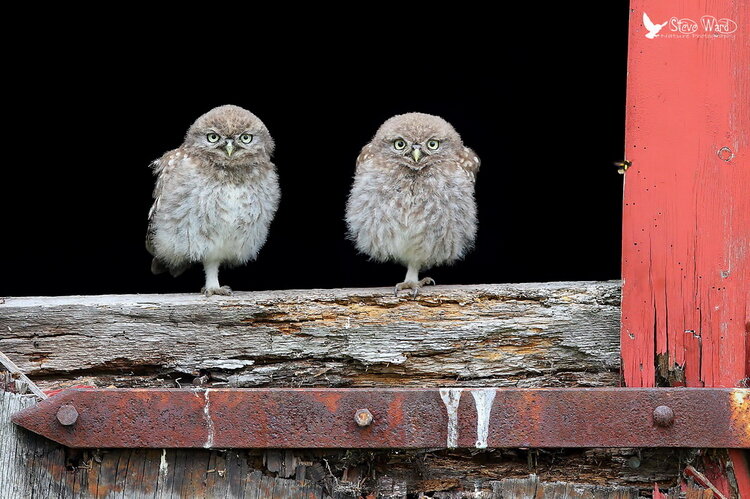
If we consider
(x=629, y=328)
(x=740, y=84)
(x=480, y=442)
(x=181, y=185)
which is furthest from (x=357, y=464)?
(x=181, y=185)

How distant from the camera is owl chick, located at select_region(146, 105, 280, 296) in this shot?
417 cm

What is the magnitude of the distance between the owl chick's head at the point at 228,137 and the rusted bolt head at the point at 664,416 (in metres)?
2.35

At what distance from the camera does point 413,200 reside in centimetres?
403

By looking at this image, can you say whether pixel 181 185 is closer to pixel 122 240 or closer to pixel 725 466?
pixel 725 466

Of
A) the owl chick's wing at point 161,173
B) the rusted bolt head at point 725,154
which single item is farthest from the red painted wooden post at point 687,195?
the owl chick's wing at point 161,173

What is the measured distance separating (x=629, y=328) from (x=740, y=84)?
728mm

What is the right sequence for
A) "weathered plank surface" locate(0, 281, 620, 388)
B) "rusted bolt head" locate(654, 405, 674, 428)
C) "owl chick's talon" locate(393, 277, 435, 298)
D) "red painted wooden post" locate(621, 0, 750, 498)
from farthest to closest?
"owl chick's talon" locate(393, 277, 435, 298)
"weathered plank surface" locate(0, 281, 620, 388)
"red painted wooden post" locate(621, 0, 750, 498)
"rusted bolt head" locate(654, 405, 674, 428)

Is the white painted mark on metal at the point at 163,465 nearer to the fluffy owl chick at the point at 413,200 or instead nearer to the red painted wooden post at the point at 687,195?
the red painted wooden post at the point at 687,195

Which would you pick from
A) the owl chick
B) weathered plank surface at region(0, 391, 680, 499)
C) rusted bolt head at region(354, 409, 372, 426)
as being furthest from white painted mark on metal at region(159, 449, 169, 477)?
the owl chick

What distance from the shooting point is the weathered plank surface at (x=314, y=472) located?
2.54m

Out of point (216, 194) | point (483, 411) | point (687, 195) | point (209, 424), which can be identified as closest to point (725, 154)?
point (687, 195)

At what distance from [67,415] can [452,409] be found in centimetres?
94

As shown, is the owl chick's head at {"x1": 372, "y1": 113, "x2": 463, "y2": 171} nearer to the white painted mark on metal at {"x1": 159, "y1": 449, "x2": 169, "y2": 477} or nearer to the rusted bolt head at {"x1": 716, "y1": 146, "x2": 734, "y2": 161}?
the rusted bolt head at {"x1": 716, "y1": 146, "x2": 734, "y2": 161}

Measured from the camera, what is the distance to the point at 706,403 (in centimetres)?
242
